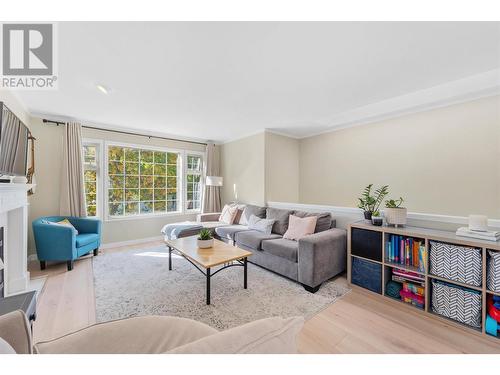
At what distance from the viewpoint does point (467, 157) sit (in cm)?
275

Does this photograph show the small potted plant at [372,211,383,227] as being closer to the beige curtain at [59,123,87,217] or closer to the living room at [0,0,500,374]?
the living room at [0,0,500,374]

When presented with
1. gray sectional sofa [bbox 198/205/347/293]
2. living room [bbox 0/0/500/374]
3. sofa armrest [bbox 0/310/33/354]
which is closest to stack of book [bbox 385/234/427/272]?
living room [bbox 0/0/500/374]

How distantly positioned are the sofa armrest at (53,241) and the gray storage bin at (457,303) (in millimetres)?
4324

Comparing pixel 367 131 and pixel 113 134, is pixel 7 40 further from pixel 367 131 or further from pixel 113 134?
pixel 367 131

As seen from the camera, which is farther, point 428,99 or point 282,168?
point 282,168

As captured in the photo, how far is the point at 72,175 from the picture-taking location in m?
3.47

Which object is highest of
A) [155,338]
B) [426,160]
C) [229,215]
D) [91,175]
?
[426,160]

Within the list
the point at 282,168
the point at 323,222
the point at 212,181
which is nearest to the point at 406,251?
the point at 323,222

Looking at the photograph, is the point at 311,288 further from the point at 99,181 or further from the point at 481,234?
the point at 99,181

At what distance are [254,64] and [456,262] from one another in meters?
2.56

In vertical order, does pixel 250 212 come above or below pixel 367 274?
above
